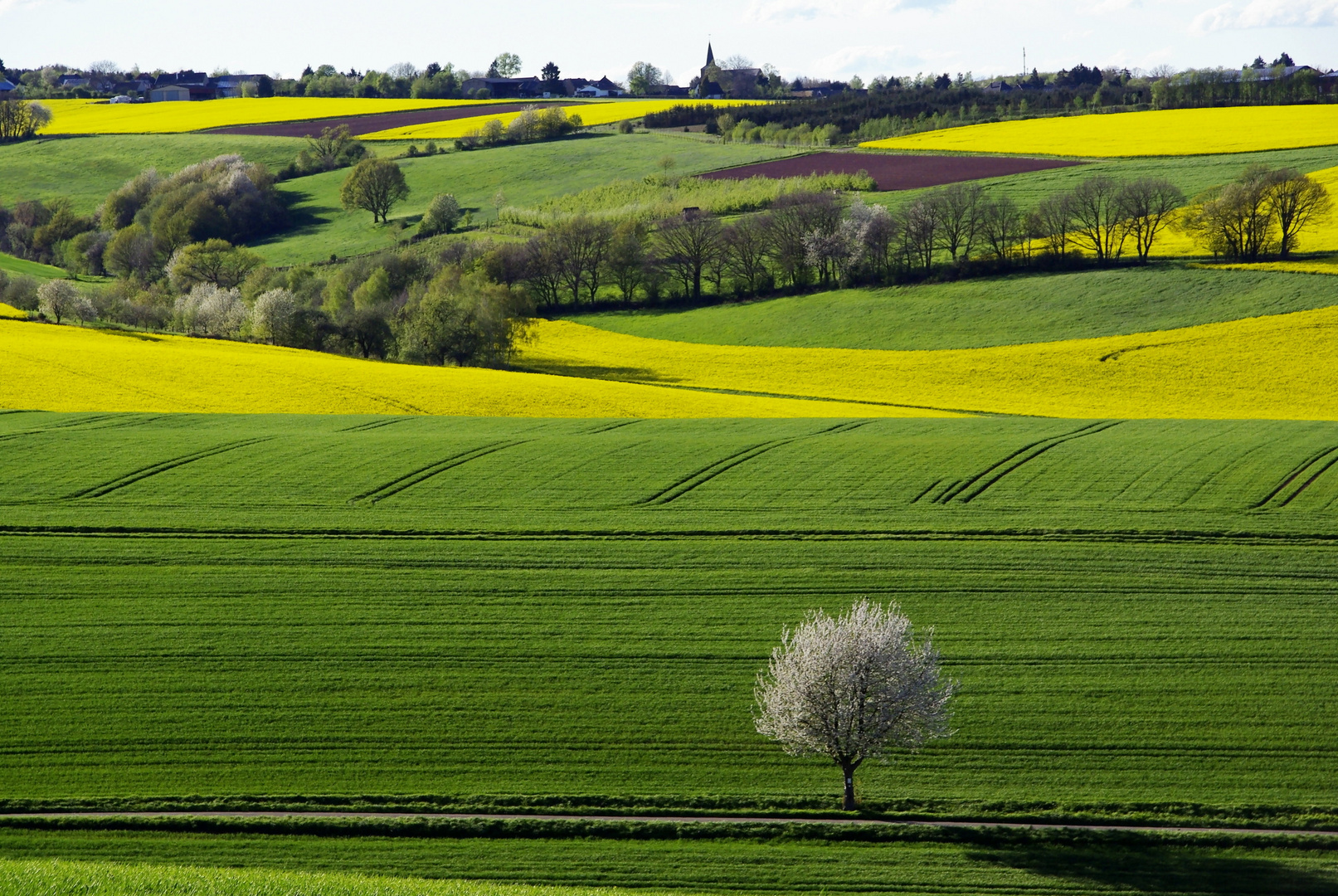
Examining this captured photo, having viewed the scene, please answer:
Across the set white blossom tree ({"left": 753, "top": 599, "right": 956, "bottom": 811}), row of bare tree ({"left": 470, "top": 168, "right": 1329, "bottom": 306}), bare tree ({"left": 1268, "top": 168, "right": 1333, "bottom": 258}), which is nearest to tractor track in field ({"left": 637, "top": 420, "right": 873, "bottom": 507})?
white blossom tree ({"left": 753, "top": 599, "right": 956, "bottom": 811})

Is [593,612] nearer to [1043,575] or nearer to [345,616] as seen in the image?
[345,616]

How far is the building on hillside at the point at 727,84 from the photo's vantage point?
189 metres

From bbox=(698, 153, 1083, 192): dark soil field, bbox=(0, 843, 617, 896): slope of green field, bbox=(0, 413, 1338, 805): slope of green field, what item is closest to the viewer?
bbox=(0, 843, 617, 896): slope of green field

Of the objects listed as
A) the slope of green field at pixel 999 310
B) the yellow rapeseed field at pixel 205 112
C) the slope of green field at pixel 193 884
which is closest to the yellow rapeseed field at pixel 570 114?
the yellow rapeseed field at pixel 205 112

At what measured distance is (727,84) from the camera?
195 m

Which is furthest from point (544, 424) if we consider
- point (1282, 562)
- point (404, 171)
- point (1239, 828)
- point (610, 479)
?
point (404, 171)

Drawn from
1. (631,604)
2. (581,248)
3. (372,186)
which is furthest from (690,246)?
(631,604)

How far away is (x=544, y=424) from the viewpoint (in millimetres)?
47812

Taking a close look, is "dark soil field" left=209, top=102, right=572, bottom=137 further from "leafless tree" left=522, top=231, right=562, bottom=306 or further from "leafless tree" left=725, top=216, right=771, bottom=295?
"leafless tree" left=725, top=216, right=771, bottom=295

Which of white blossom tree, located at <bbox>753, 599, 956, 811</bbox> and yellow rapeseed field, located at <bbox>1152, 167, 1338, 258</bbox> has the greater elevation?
yellow rapeseed field, located at <bbox>1152, 167, 1338, 258</bbox>

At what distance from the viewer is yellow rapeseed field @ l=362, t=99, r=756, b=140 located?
478 feet

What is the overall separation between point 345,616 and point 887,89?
166m

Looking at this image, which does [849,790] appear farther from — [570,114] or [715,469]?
[570,114]

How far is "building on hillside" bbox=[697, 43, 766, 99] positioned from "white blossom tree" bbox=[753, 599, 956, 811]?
173m
